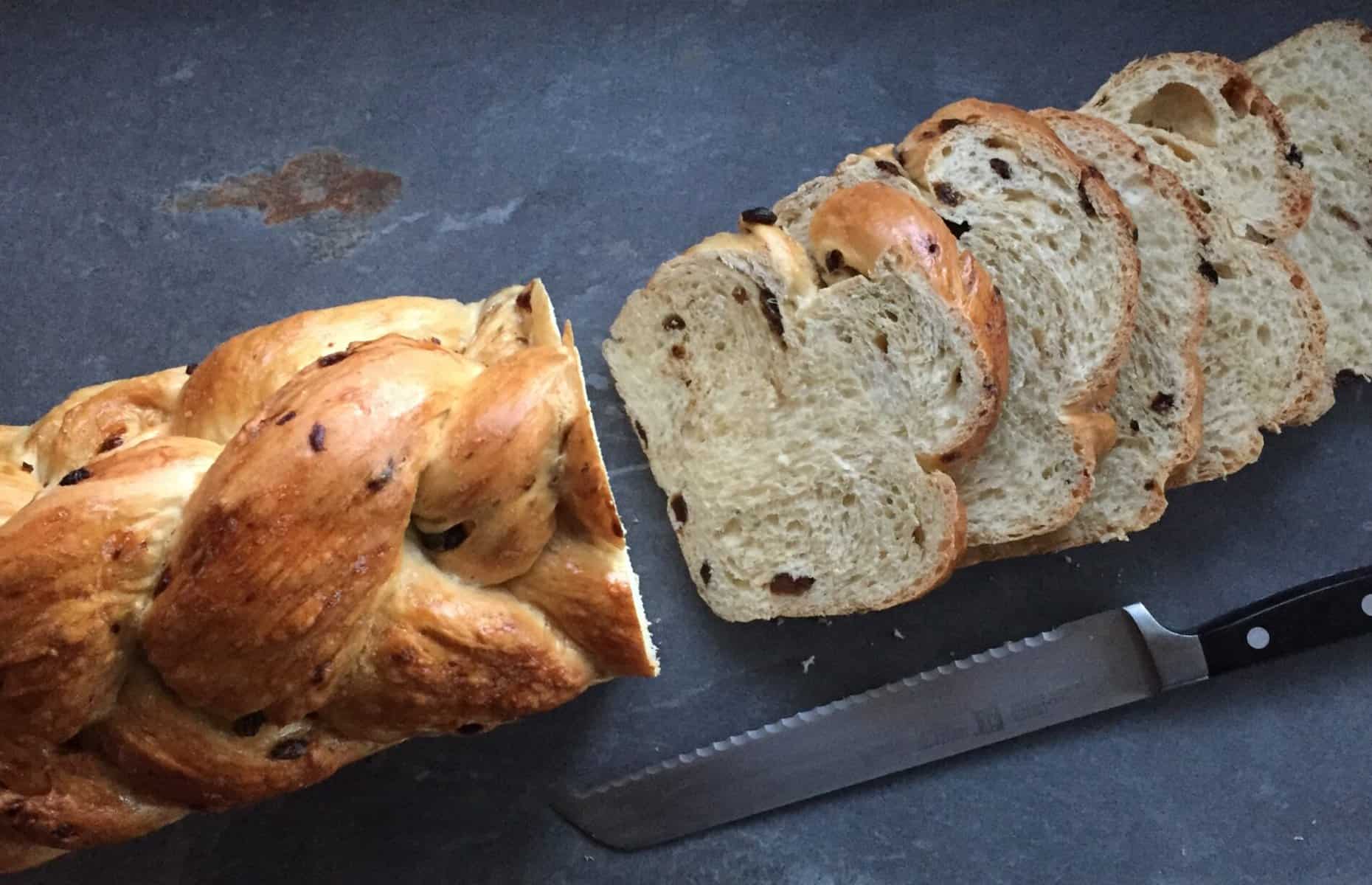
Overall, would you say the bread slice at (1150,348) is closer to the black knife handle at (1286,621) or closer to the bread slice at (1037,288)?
the bread slice at (1037,288)

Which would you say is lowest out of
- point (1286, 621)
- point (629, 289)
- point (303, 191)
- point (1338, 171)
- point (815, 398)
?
point (1286, 621)

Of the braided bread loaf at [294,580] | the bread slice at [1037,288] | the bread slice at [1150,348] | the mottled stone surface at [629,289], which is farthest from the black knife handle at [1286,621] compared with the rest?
the braided bread loaf at [294,580]

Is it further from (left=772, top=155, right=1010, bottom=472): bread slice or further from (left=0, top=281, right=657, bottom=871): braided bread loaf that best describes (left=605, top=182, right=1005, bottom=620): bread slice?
(left=0, top=281, right=657, bottom=871): braided bread loaf

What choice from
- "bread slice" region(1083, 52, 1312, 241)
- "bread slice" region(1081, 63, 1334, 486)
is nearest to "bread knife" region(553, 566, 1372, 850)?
"bread slice" region(1081, 63, 1334, 486)

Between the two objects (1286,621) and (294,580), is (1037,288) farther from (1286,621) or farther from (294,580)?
(294,580)

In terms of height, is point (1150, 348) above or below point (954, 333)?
below

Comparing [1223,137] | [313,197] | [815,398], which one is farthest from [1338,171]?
[313,197]
